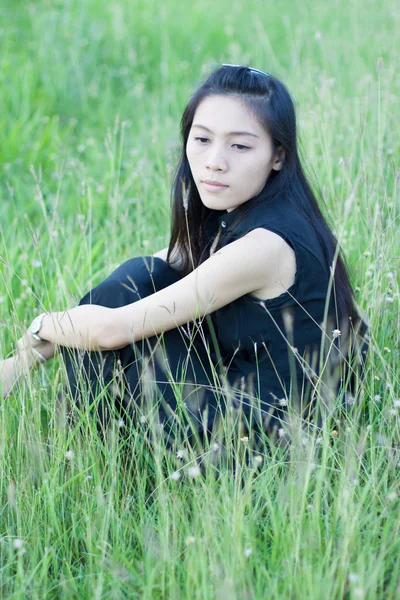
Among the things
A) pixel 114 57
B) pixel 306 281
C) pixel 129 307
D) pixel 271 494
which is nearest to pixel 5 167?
pixel 114 57

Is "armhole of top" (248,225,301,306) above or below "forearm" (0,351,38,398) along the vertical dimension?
above

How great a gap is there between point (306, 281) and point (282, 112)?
578 mm

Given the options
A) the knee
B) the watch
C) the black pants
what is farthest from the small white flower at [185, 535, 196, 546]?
the watch

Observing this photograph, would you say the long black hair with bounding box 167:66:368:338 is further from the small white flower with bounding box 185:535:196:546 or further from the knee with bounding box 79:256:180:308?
the small white flower with bounding box 185:535:196:546

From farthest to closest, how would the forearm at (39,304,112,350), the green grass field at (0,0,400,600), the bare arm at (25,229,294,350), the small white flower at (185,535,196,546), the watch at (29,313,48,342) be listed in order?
1. the watch at (29,313,48,342)
2. the forearm at (39,304,112,350)
3. the bare arm at (25,229,294,350)
4. the green grass field at (0,0,400,600)
5. the small white flower at (185,535,196,546)

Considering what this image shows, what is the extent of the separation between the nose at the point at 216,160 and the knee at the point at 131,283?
0.36 metres

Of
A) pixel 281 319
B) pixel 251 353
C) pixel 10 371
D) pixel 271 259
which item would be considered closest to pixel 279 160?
pixel 271 259

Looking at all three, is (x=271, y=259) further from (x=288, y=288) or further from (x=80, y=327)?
(x=80, y=327)

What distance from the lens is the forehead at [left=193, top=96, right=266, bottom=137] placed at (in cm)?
234

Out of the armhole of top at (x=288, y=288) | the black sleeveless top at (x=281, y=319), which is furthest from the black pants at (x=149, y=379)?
the armhole of top at (x=288, y=288)

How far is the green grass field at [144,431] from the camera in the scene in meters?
1.70

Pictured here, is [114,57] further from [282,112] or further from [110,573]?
[110,573]

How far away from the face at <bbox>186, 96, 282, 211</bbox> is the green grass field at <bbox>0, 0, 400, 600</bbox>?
44cm

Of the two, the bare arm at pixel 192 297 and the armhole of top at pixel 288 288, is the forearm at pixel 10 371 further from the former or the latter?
the armhole of top at pixel 288 288
